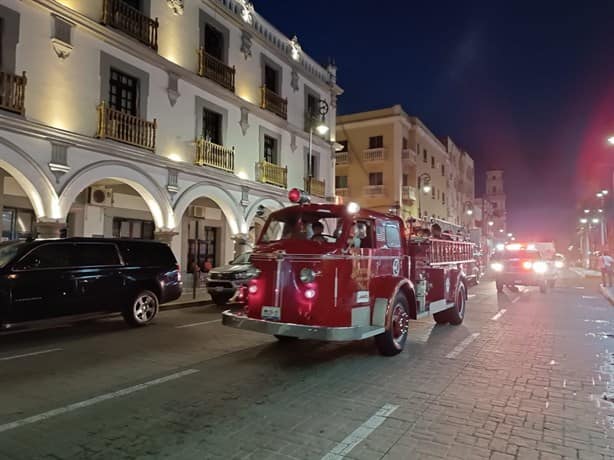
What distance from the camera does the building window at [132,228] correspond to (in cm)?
1716

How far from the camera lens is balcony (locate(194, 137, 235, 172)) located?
16.9m

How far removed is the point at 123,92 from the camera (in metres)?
14.7

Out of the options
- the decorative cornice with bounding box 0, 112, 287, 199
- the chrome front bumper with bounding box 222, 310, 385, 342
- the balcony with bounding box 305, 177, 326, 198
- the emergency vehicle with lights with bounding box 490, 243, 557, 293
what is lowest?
the chrome front bumper with bounding box 222, 310, 385, 342

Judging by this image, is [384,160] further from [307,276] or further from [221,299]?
[307,276]

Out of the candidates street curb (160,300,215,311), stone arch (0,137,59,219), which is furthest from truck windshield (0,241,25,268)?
street curb (160,300,215,311)

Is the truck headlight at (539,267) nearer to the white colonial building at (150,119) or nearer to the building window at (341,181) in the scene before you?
the white colonial building at (150,119)

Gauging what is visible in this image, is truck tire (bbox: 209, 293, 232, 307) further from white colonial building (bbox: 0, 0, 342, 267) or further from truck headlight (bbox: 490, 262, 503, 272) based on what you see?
truck headlight (bbox: 490, 262, 503, 272)

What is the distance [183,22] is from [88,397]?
15152 mm

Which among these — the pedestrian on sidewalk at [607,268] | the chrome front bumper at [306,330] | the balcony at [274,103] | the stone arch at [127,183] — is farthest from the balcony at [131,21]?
the pedestrian on sidewalk at [607,268]

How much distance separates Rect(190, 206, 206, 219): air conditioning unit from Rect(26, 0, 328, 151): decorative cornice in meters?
4.91

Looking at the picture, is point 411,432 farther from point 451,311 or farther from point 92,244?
point 92,244

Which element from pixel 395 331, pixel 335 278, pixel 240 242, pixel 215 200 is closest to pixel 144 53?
pixel 215 200

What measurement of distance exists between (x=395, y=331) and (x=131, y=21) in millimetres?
13263

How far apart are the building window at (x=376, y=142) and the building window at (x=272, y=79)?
47.0 feet
